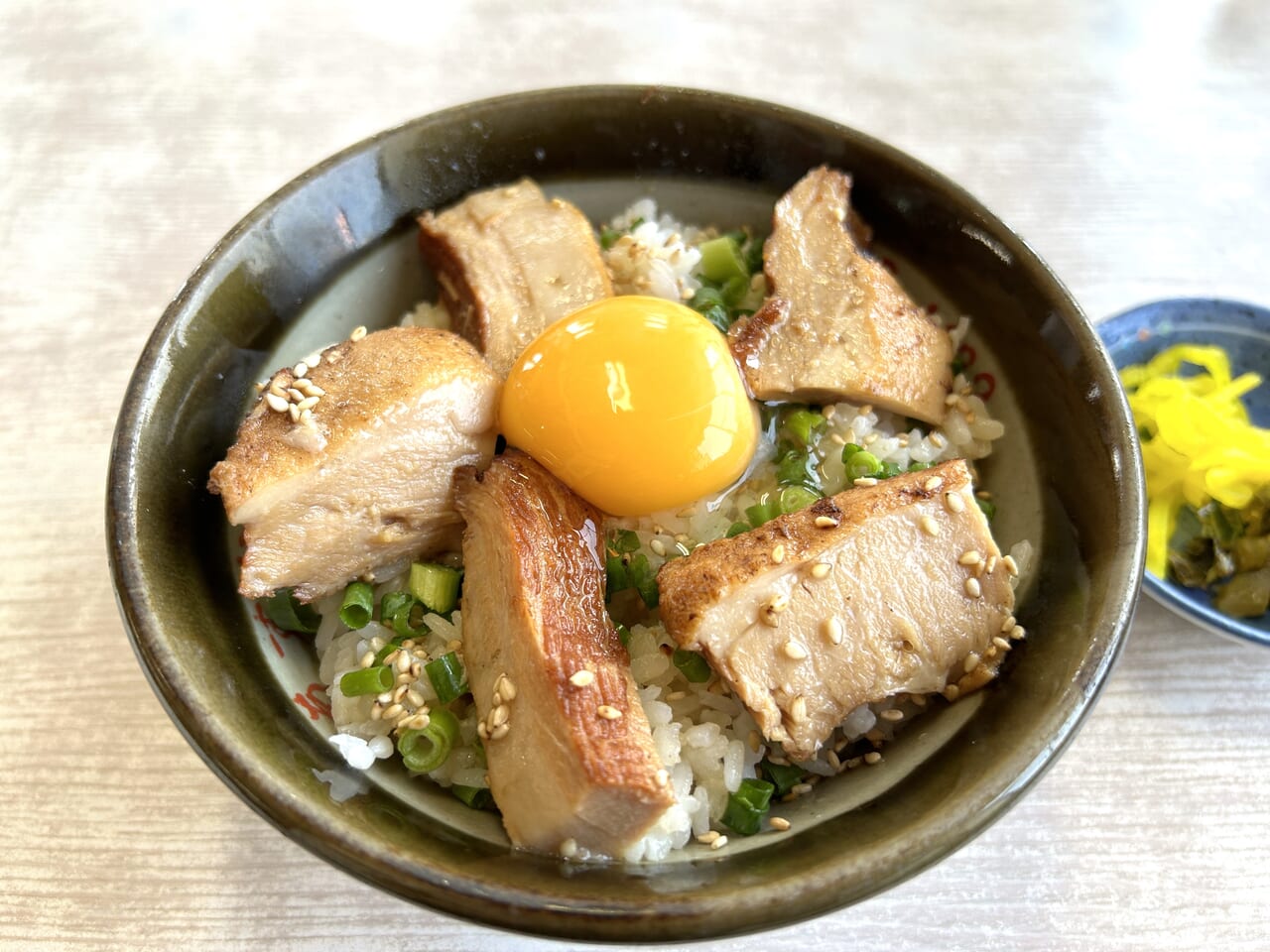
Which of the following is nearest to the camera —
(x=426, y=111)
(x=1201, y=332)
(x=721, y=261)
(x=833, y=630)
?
(x=833, y=630)

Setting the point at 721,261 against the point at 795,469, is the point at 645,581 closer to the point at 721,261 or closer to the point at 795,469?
the point at 795,469

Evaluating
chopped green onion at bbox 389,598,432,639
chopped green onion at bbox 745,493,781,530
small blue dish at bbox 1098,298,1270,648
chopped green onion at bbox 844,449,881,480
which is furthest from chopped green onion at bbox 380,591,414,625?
small blue dish at bbox 1098,298,1270,648

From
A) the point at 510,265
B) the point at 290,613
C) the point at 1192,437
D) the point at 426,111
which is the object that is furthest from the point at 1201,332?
the point at 426,111

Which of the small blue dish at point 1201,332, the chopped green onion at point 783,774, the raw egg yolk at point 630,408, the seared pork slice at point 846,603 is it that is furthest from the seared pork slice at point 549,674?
the small blue dish at point 1201,332

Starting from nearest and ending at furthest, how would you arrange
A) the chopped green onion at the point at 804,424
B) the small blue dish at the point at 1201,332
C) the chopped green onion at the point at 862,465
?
1. the chopped green onion at the point at 862,465
2. the chopped green onion at the point at 804,424
3. the small blue dish at the point at 1201,332

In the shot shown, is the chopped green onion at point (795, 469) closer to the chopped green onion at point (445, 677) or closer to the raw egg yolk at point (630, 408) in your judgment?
the raw egg yolk at point (630, 408)

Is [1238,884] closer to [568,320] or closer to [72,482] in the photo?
[568,320]
